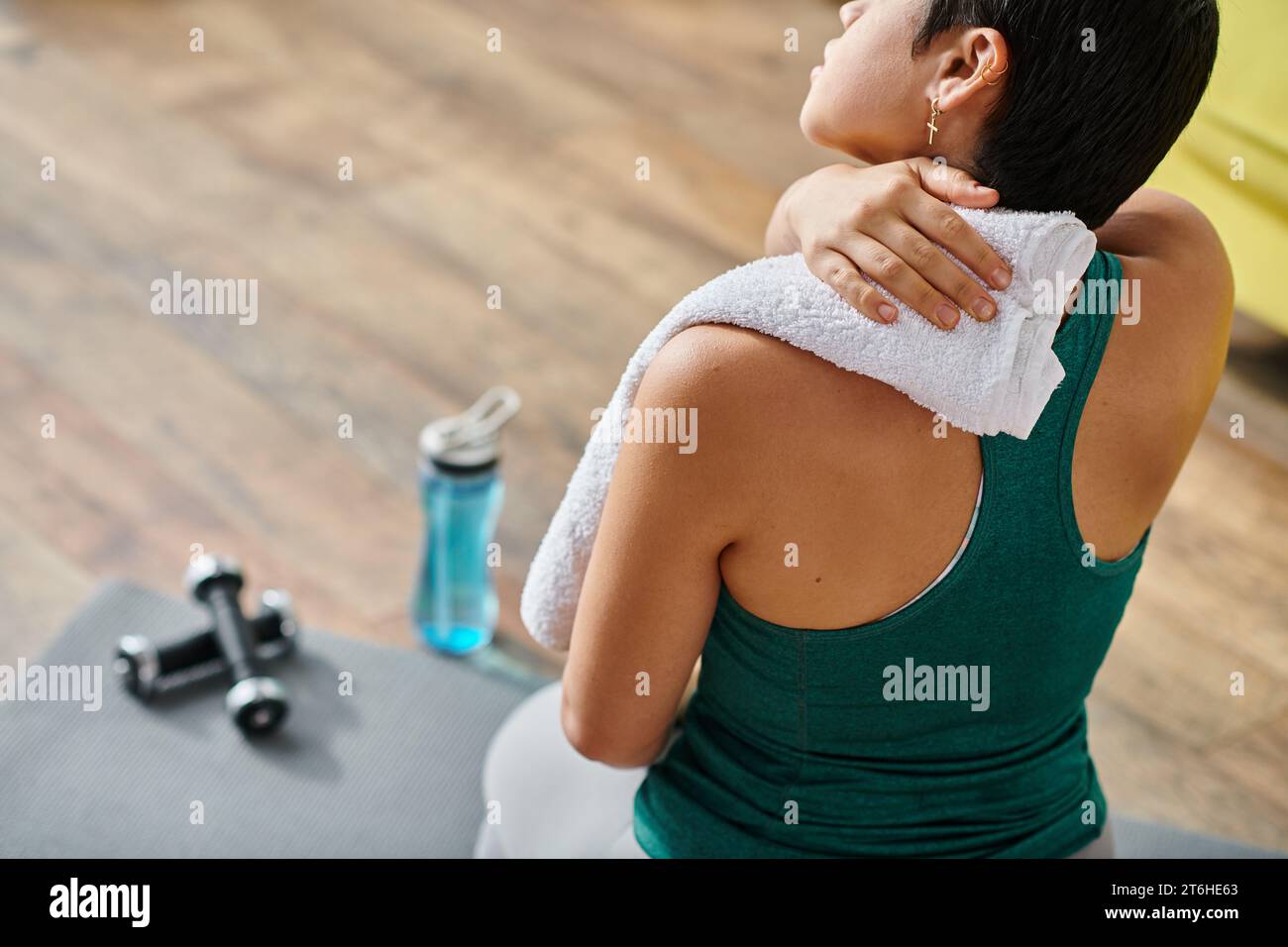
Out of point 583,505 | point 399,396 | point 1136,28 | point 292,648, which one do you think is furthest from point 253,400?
point 1136,28

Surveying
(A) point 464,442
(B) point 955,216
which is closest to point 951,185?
(B) point 955,216

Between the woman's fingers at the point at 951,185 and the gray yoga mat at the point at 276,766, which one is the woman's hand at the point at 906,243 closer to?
the woman's fingers at the point at 951,185

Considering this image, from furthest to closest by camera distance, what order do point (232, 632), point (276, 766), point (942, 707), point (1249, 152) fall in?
point (1249, 152) → point (232, 632) → point (276, 766) → point (942, 707)

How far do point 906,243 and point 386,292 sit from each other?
1892 mm

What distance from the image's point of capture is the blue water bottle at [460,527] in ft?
5.85

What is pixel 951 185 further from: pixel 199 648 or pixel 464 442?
pixel 199 648

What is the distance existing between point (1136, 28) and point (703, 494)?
0.35 meters

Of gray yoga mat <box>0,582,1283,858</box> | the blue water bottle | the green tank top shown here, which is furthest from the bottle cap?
the green tank top

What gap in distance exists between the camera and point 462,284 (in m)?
2.66

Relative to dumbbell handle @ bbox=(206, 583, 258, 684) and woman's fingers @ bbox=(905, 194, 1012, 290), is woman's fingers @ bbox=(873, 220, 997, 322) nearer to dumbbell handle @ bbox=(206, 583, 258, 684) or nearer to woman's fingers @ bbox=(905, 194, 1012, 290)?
woman's fingers @ bbox=(905, 194, 1012, 290)

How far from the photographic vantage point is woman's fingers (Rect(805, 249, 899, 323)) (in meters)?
0.83

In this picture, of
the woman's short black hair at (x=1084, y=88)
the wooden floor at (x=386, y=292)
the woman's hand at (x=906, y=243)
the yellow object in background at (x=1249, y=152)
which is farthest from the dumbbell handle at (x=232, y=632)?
the yellow object in background at (x=1249, y=152)

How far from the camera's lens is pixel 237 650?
5.41 feet

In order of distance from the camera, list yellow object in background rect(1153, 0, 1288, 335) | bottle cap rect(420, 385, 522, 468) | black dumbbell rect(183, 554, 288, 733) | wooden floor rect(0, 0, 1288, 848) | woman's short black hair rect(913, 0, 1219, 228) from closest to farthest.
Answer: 1. woman's short black hair rect(913, 0, 1219, 228)
2. black dumbbell rect(183, 554, 288, 733)
3. bottle cap rect(420, 385, 522, 468)
4. wooden floor rect(0, 0, 1288, 848)
5. yellow object in background rect(1153, 0, 1288, 335)
